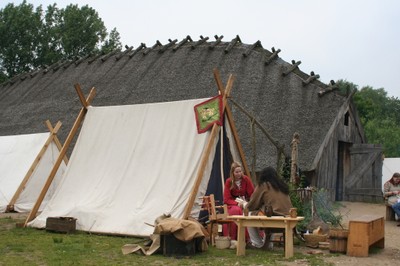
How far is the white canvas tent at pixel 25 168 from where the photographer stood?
12086mm

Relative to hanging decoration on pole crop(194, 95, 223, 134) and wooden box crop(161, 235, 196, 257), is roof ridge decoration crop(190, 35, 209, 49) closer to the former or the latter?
hanging decoration on pole crop(194, 95, 223, 134)

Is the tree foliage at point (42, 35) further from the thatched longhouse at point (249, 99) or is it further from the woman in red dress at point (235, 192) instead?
the woman in red dress at point (235, 192)

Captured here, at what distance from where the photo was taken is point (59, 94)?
1936 cm

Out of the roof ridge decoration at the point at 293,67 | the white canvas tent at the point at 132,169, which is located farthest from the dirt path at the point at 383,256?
the roof ridge decoration at the point at 293,67

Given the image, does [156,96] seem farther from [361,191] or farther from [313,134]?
[361,191]

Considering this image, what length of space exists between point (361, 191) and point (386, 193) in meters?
3.48

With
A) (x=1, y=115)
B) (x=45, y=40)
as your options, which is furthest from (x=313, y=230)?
(x=45, y=40)

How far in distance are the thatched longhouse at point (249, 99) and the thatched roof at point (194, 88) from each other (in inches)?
1.0

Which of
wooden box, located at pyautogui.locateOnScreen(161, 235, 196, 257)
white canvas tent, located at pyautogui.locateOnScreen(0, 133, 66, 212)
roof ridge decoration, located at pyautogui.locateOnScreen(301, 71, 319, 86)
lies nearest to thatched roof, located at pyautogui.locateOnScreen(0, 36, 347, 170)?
roof ridge decoration, located at pyautogui.locateOnScreen(301, 71, 319, 86)

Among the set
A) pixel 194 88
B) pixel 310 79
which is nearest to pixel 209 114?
pixel 310 79

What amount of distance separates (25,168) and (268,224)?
779 centimetres

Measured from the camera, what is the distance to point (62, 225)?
27.6 feet

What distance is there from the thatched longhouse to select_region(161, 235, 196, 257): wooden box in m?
3.65

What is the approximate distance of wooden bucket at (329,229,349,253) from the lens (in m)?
6.77
